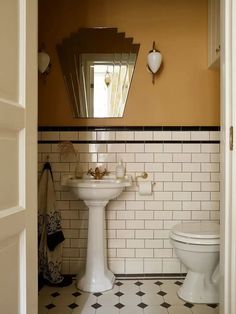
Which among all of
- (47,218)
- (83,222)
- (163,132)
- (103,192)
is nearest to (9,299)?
(103,192)

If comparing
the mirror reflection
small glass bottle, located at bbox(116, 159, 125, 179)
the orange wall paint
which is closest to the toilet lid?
small glass bottle, located at bbox(116, 159, 125, 179)

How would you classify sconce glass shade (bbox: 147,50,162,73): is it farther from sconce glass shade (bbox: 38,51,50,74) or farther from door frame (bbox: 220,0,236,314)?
door frame (bbox: 220,0,236,314)

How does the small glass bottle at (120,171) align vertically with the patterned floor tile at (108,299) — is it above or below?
above

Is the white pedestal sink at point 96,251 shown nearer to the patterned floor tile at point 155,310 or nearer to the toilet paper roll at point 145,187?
the toilet paper roll at point 145,187

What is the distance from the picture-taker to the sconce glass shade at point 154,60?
2568mm

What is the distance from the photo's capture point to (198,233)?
2.17m

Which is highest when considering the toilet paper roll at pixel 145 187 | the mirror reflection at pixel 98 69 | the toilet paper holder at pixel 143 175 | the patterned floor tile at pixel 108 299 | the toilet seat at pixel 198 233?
the mirror reflection at pixel 98 69

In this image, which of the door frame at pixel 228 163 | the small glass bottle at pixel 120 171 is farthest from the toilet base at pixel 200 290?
the door frame at pixel 228 163

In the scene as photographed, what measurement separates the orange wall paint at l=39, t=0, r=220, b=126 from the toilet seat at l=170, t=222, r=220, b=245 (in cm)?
88

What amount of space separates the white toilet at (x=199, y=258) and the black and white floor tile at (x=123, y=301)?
72mm

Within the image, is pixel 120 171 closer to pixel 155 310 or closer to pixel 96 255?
pixel 96 255

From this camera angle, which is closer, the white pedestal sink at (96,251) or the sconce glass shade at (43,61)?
the white pedestal sink at (96,251)

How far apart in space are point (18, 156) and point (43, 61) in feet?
5.41

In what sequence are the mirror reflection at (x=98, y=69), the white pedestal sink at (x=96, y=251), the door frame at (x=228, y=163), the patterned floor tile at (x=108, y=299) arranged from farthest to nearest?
1. the mirror reflection at (x=98, y=69)
2. the white pedestal sink at (x=96, y=251)
3. the patterned floor tile at (x=108, y=299)
4. the door frame at (x=228, y=163)
